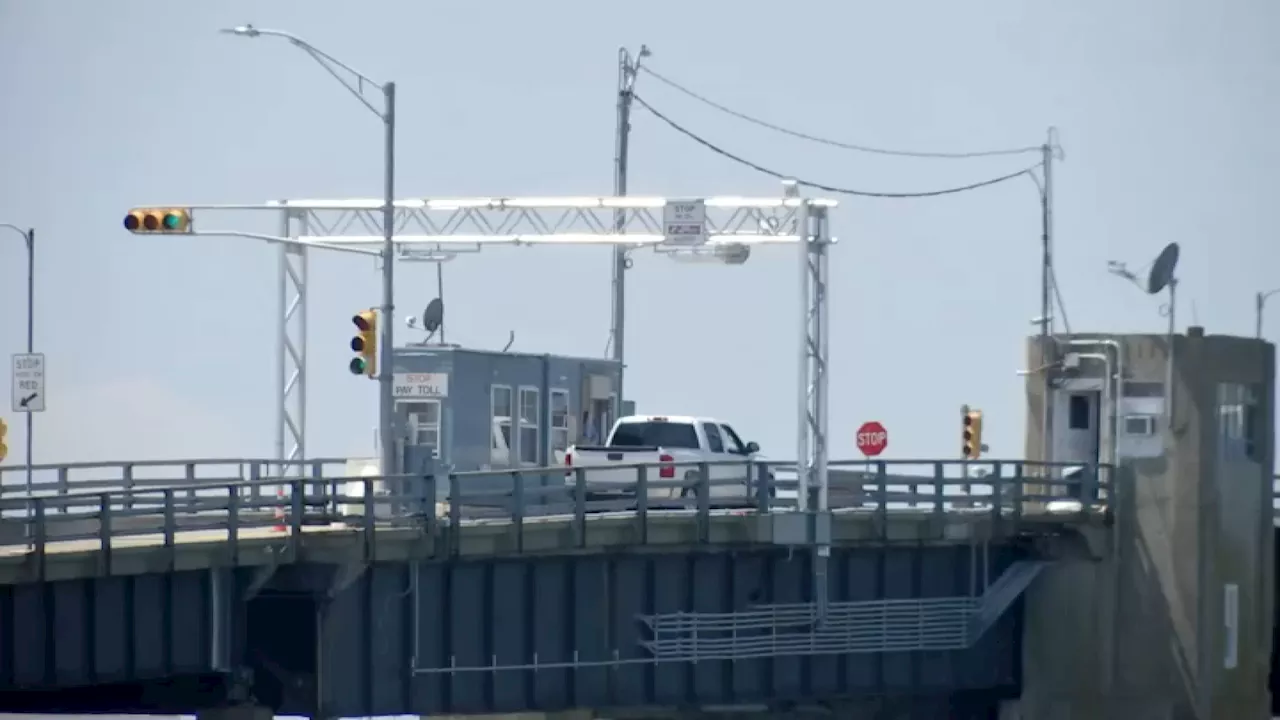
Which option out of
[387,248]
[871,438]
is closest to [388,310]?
[387,248]

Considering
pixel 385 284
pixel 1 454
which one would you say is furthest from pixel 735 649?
pixel 1 454

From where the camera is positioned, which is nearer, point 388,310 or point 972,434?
point 388,310

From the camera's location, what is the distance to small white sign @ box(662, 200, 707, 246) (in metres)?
43.9

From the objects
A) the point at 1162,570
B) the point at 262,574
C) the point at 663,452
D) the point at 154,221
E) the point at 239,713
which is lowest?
the point at 239,713

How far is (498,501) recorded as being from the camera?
45750mm

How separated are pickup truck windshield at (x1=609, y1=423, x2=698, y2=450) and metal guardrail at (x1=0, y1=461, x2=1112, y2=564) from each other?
0.88 meters

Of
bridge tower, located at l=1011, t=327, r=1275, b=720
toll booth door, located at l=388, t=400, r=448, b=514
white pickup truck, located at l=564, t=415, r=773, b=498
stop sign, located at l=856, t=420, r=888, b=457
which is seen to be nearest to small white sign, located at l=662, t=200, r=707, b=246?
white pickup truck, located at l=564, t=415, r=773, b=498

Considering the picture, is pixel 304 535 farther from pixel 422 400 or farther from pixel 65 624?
pixel 422 400

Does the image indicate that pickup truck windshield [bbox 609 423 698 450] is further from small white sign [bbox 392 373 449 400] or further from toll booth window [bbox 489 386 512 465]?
small white sign [bbox 392 373 449 400]

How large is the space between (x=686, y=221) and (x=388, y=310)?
6319mm

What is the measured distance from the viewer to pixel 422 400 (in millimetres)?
46750

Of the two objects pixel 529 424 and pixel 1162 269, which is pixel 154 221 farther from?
pixel 1162 269

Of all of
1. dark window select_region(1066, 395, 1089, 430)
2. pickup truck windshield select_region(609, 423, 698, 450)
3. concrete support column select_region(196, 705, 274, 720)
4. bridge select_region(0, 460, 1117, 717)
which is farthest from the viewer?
dark window select_region(1066, 395, 1089, 430)

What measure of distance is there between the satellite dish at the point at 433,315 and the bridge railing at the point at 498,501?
3.73 m
